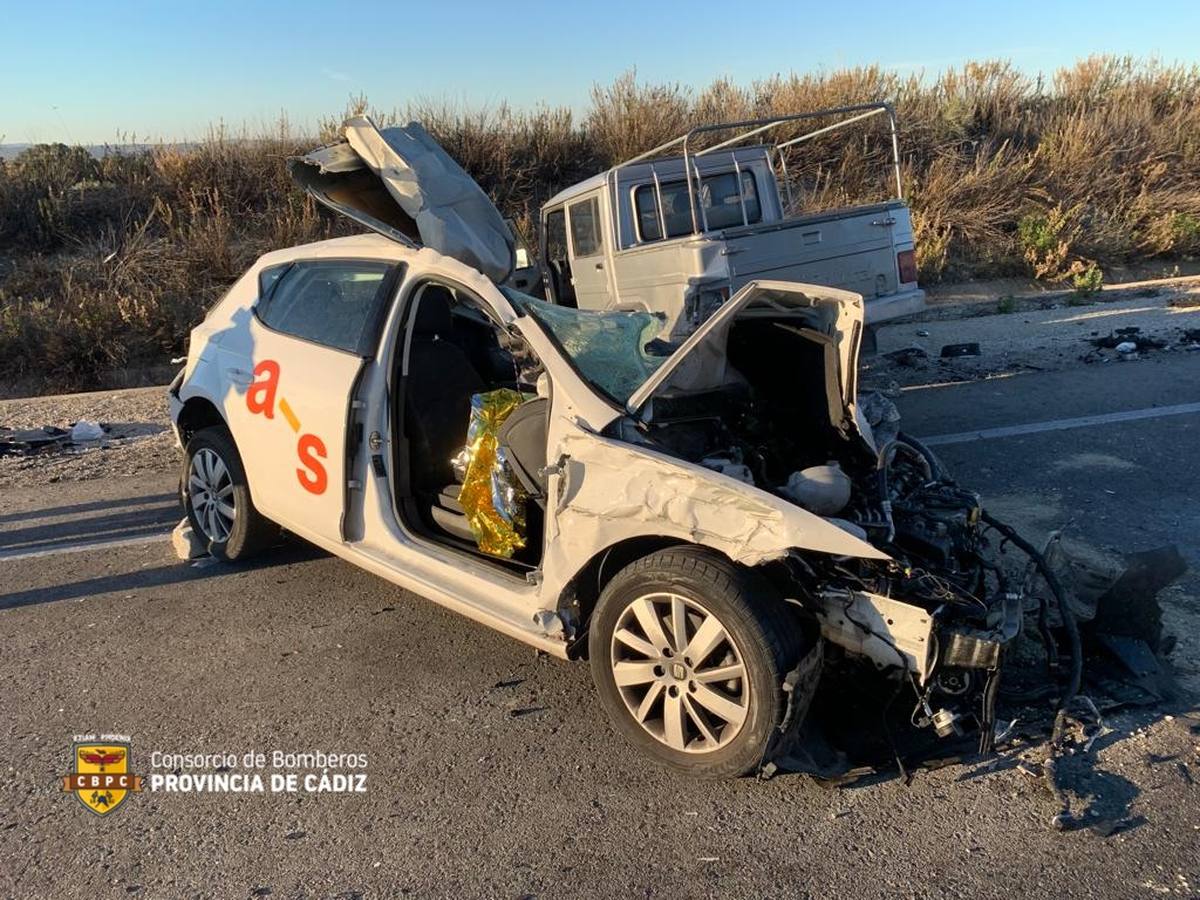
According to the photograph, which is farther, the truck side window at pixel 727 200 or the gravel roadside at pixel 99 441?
the truck side window at pixel 727 200

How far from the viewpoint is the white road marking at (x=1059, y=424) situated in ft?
22.1

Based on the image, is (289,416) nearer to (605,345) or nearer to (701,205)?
(605,345)

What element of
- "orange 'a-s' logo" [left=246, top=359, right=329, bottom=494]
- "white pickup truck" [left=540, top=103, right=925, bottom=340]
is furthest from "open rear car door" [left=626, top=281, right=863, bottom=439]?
"white pickup truck" [left=540, top=103, right=925, bottom=340]

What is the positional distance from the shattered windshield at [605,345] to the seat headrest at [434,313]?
74cm

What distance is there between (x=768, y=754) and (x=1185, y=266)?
1652cm

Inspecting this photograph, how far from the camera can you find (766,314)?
12.0 ft

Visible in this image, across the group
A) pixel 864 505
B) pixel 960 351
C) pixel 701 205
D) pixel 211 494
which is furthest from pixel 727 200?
pixel 864 505

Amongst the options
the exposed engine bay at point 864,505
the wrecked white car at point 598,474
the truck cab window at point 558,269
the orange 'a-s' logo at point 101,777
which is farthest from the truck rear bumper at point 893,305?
the orange 'a-s' logo at point 101,777

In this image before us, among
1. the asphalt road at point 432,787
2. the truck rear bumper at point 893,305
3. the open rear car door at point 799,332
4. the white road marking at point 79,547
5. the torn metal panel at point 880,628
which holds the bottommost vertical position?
the asphalt road at point 432,787

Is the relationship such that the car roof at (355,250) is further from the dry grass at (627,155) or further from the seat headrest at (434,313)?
the dry grass at (627,155)

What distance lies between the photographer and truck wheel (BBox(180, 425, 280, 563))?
15.5 feet

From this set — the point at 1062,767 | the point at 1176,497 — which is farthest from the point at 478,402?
the point at 1176,497

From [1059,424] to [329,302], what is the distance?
18.2ft

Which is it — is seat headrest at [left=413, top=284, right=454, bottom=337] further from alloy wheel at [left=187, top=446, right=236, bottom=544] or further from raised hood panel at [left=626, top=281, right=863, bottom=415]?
raised hood panel at [left=626, top=281, right=863, bottom=415]
